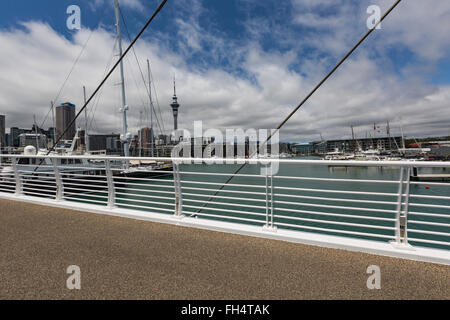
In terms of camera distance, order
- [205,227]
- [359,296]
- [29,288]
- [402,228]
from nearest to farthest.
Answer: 1. [359,296]
2. [29,288]
3. [402,228]
4. [205,227]

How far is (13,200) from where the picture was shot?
17.6 ft

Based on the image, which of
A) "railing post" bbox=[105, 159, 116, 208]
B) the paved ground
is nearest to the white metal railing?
"railing post" bbox=[105, 159, 116, 208]

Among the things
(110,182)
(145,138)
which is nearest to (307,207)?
(110,182)

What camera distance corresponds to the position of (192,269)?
2182mm

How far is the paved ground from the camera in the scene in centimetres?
183

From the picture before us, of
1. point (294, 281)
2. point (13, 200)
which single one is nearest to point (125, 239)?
point (294, 281)

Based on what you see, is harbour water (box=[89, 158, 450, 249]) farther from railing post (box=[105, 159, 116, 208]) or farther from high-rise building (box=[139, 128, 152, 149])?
high-rise building (box=[139, 128, 152, 149])

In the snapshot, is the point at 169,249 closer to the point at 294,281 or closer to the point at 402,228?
the point at 294,281

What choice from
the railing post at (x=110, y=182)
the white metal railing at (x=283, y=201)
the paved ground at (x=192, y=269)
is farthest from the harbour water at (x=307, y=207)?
the paved ground at (x=192, y=269)

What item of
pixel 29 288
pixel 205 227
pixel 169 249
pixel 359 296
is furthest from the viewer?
pixel 205 227

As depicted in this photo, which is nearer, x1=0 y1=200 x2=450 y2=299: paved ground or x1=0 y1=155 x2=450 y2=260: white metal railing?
x1=0 y1=200 x2=450 y2=299: paved ground

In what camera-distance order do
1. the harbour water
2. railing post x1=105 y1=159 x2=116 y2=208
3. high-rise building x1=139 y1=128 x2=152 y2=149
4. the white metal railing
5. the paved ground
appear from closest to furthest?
the paved ground → the white metal railing → the harbour water → railing post x1=105 y1=159 x2=116 y2=208 → high-rise building x1=139 y1=128 x2=152 y2=149

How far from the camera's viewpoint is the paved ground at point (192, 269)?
6.00 ft
